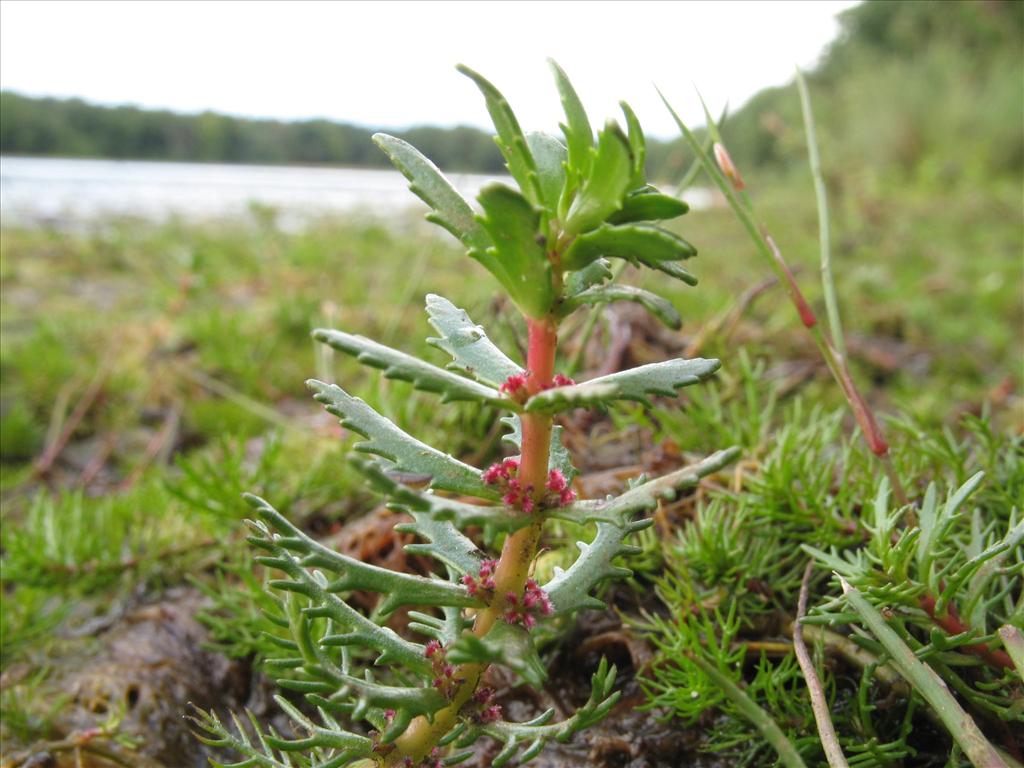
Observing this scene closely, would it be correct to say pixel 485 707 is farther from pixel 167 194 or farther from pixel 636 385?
pixel 167 194

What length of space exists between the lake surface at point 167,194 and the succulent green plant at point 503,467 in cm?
505

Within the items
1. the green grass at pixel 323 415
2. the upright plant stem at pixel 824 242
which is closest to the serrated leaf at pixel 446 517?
the green grass at pixel 323 415

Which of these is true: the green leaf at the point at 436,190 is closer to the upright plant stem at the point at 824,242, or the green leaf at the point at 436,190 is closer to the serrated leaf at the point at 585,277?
the serrated leaf at the point at 585,277

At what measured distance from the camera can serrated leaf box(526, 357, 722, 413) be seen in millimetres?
551

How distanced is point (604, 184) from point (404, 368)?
0.19m

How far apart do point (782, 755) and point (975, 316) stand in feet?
10.2

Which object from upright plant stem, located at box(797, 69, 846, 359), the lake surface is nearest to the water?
the lake surface

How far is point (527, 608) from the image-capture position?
0.64m

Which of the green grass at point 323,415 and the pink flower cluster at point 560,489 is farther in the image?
the green grass at point 323,415

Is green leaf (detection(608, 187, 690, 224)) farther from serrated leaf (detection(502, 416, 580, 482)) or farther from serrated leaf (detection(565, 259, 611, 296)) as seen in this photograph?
serrated leaf (detection(502, 416, 580, 482))

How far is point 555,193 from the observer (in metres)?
0.62

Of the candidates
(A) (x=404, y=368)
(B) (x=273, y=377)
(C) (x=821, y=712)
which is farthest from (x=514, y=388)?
(B) (x=273, y=377)

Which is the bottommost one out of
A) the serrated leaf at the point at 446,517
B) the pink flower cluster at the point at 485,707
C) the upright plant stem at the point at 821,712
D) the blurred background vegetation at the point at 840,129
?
the upright plant stem at the point at 821,712

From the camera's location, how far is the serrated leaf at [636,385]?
1.81 ft
